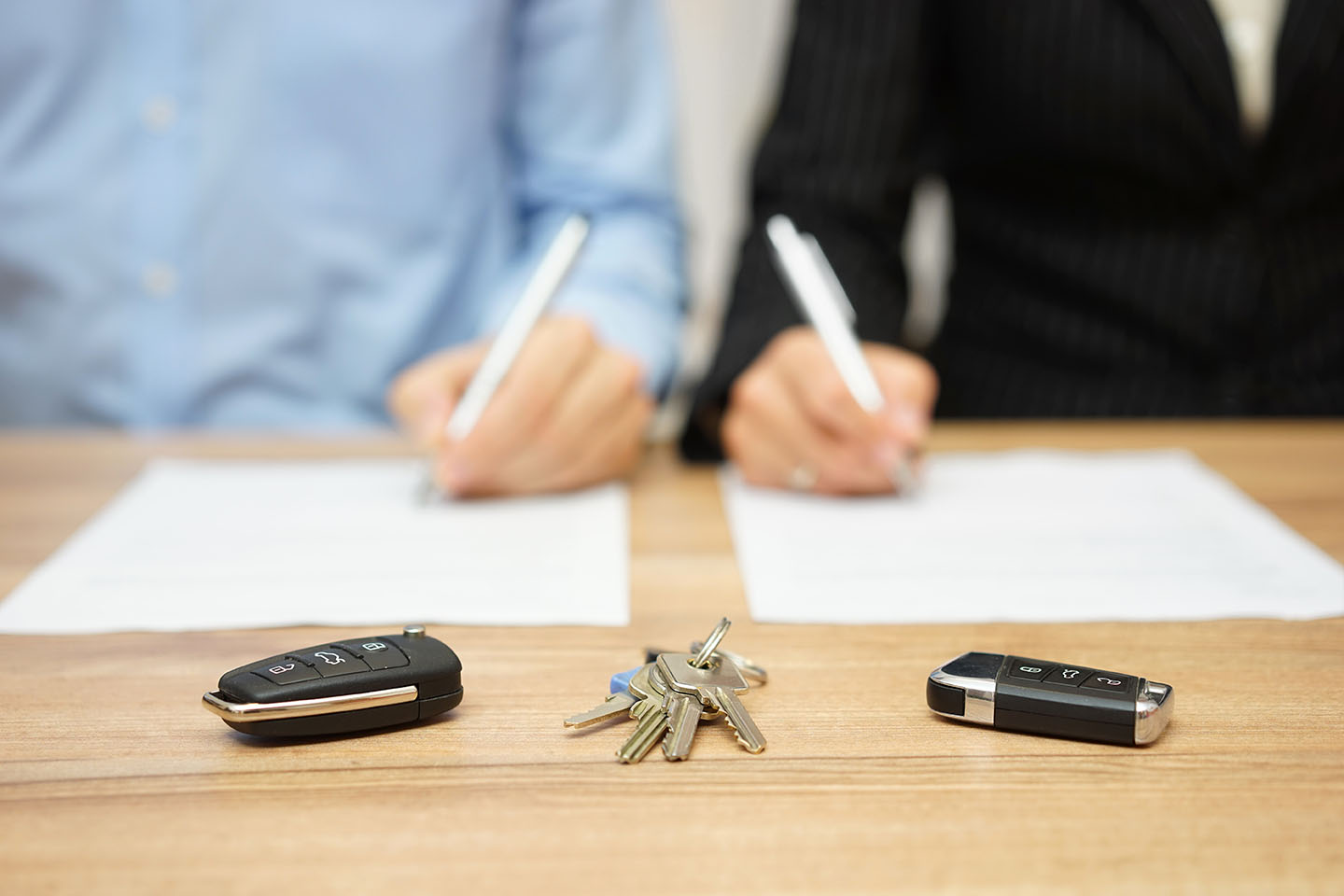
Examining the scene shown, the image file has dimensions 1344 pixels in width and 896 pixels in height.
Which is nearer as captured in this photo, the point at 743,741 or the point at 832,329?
the point at 743,741

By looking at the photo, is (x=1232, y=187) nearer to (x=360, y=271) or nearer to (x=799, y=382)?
(x=799, y=382)

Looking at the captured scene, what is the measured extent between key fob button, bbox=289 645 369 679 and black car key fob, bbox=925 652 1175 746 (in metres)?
0.20

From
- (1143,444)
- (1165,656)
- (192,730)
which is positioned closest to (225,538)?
(192,730)

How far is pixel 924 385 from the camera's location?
703mm

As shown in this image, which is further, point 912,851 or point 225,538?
point 225,538

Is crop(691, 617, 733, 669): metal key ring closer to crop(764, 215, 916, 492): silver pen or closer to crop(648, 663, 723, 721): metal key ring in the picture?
crop(648, 663, 723, 721): metal key ring

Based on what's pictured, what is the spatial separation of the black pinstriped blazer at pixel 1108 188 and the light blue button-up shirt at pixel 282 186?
154 mm

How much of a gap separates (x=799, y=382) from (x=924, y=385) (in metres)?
0.08

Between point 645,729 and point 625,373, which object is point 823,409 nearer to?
point 625,373

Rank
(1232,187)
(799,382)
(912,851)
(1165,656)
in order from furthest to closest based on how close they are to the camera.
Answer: (1232,187), (799,382), (1165,656), (912,851)

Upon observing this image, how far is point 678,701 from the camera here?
0.40m

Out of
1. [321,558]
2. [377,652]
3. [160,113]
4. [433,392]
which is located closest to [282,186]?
[160,113]

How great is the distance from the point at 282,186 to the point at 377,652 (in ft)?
2.22

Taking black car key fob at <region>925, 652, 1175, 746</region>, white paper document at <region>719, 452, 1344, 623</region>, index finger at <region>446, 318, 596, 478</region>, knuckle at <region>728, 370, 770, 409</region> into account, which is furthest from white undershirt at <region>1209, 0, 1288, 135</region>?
black car key fob at <region>925, 652, 1175, 746</region>
